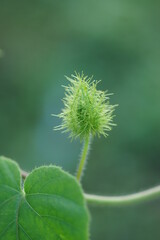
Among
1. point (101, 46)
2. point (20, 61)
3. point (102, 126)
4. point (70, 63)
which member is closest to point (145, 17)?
point (101, 46)

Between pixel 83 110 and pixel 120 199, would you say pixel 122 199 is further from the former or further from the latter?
pixel 83 110

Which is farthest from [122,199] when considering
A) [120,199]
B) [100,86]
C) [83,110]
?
[100,86]

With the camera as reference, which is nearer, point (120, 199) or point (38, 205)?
point (38, 205)

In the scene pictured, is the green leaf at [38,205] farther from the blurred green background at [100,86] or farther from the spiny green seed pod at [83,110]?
the blurred green background at [100,86]

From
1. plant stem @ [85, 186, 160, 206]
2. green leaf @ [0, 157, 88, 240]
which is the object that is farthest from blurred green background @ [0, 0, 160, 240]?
green leaf @ [0, 157, 88, 240]

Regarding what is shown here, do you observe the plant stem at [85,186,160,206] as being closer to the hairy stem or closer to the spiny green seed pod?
the hairy stem

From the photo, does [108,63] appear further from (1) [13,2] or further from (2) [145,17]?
(1) [13,2]
